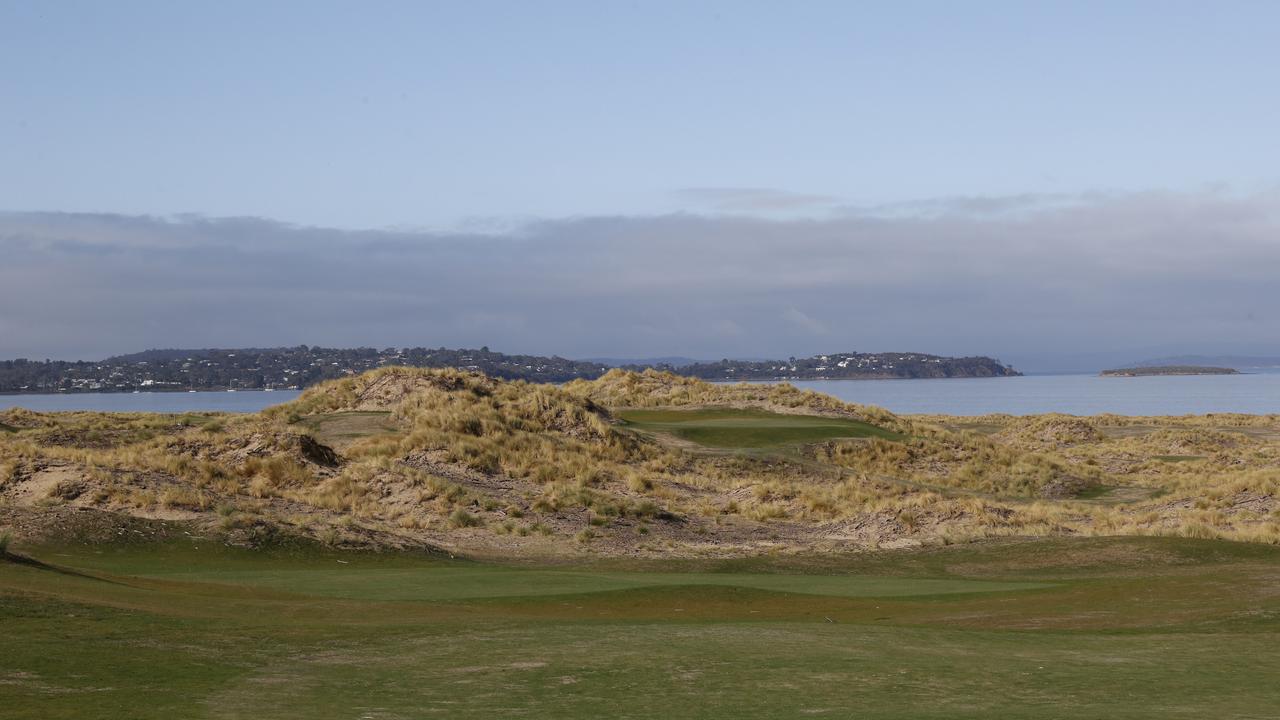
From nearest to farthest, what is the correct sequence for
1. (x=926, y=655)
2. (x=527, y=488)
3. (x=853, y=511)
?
(x=926, y=655) → (x=853, y=511) → (x=527, y=488)

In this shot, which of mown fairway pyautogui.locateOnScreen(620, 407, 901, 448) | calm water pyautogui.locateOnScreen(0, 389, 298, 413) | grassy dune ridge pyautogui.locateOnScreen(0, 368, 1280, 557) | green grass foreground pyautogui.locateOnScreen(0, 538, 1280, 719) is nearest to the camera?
green grass foreground pyautogui.locateOnScreen(0, 538, 1280, 719)

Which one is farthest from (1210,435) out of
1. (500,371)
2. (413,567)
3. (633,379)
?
(500,371)

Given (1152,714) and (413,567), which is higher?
(1152,714)

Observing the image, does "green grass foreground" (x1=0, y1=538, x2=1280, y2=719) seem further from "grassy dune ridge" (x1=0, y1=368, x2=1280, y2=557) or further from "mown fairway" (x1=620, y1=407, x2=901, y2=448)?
"mown fairway" (x1=620, y1=407, x2=901, y2=448)

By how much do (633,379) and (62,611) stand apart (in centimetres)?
6009

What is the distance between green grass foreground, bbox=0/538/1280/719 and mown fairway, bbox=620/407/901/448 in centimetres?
2957

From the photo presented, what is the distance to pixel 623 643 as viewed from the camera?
13305mm

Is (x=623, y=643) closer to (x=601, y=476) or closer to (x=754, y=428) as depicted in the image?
(x=601, y=476)

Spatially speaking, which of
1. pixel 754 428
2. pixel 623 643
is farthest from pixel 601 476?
pixel 623 643

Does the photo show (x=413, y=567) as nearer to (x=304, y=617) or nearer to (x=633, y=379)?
(x=304, y=617)

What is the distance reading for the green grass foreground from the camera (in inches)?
385

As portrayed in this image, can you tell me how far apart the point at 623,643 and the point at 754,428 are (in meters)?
42.3

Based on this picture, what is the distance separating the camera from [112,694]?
9.59 metres

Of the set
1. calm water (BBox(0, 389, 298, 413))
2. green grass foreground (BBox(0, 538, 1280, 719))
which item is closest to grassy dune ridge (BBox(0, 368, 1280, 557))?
green grass foreground (BBox(0, 538, 1280, 719))
